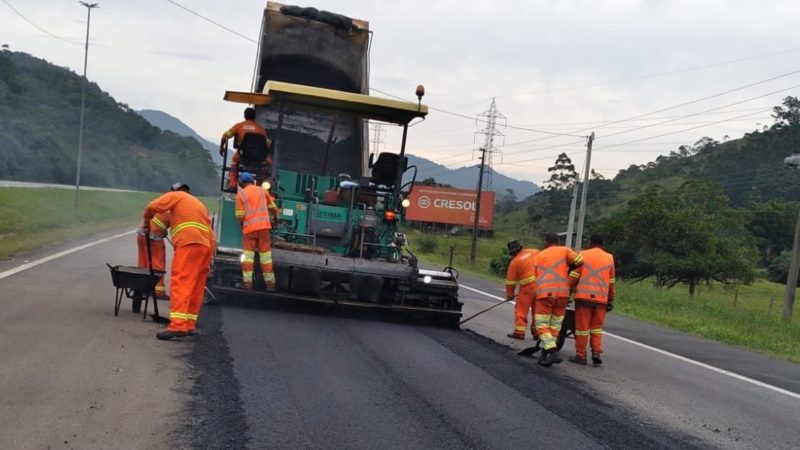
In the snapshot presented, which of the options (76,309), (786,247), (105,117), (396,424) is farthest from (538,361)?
(105,117)

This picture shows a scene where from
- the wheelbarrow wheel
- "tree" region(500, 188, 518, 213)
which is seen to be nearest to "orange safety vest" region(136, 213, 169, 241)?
the wheelbarrow wheel

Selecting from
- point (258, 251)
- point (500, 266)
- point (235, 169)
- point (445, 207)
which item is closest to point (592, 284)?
point (258, 251)

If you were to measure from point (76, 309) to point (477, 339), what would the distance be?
15.3 ft

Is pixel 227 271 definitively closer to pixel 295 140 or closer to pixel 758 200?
pixel 295 140

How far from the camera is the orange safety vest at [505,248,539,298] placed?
1073 centimetres

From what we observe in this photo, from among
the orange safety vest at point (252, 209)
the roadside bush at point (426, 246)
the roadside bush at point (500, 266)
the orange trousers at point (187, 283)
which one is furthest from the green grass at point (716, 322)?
the roadside bush at point (426, 246)

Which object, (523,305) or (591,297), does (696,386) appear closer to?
(591,297)

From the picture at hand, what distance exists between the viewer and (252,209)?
32.7ft

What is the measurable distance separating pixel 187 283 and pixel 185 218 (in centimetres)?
67

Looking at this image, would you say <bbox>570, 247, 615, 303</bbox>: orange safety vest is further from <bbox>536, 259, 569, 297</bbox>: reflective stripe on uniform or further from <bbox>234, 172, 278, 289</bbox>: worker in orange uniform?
<bbox>234, 172, 278, 289</bbox>: worker in orange uniform

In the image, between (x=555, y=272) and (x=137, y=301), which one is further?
(x=137, y=301)

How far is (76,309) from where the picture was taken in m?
9.64

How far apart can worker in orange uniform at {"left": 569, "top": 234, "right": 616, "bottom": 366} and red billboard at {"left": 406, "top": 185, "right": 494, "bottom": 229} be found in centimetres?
5604

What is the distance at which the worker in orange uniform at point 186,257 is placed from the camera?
813cm
